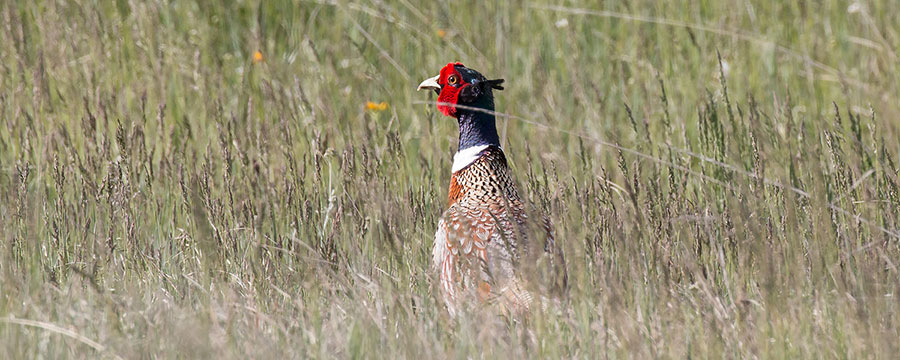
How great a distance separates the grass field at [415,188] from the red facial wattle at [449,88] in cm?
12

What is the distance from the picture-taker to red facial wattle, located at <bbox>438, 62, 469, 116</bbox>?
14.0ft

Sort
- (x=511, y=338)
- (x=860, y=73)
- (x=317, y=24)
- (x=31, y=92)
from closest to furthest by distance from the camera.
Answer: (x=511, y=338), (x=31, y=92), (x=860, y=73), (x=317, y=24)

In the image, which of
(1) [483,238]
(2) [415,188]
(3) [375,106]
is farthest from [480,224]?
(3) [375,106]

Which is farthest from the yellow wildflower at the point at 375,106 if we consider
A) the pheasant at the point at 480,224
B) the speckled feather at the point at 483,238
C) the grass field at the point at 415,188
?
the speckled feather at the point at 483,238

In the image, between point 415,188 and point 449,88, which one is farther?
point 415,188

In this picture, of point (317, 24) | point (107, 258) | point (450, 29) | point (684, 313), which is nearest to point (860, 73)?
point (450, 29)

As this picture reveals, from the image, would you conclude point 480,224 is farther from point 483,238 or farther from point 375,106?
point 375,106

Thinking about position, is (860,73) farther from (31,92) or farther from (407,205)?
(31,92)

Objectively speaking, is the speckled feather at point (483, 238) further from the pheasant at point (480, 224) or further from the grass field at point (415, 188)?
the grass field at point (415, 188)

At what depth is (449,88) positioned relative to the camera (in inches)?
169

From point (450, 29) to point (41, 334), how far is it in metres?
4.02

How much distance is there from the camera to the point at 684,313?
10.4 feet

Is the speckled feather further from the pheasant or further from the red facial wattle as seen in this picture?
the red facial wattle

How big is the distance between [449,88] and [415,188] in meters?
0.92
